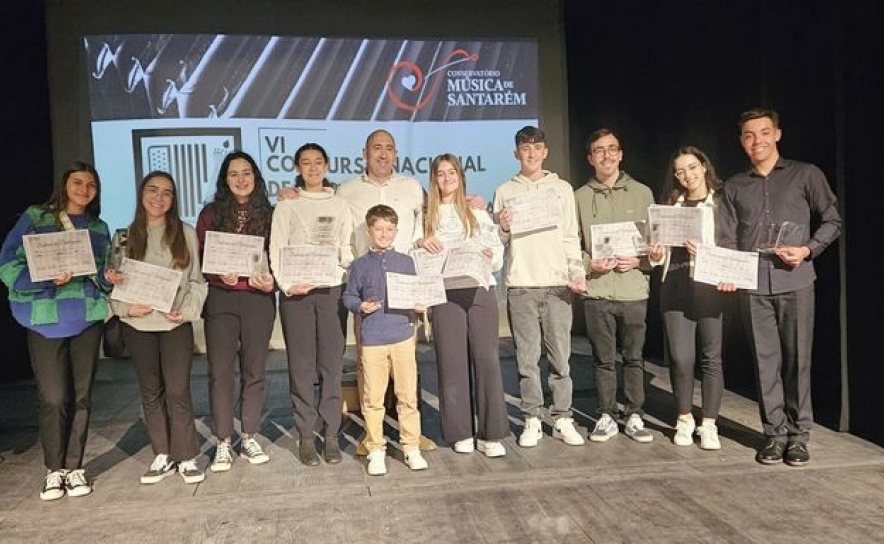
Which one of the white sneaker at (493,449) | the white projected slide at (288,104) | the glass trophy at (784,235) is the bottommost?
the white sneaker at (493,449)

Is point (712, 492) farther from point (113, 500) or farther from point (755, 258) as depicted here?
point (113, 500)

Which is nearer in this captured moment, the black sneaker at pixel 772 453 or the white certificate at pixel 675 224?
the black sneaker at pixel 772 453

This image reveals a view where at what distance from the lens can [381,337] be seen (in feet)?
11.3

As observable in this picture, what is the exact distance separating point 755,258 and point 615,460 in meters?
1.16

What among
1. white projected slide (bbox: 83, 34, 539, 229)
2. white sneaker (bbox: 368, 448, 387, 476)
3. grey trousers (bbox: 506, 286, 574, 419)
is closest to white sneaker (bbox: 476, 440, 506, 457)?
grey trousers (bbox: 506, 286, 574, 419)

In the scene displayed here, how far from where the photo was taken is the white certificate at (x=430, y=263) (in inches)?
137

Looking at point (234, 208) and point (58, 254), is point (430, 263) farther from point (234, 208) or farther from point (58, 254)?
point (58, 254)

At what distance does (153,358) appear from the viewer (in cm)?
338

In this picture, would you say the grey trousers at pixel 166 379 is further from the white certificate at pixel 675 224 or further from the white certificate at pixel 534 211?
the white certificate at pixel 675 224

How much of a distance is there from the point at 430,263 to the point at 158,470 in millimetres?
1616

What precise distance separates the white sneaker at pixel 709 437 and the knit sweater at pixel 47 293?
9.62 ft

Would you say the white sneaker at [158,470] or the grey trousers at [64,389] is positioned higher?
the grey trousers at [64,389]

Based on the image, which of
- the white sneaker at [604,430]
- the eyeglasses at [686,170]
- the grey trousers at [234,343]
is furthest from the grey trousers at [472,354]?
the eyeglasses at [686,170]

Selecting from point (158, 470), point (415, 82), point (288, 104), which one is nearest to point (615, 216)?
point (158, 470)
